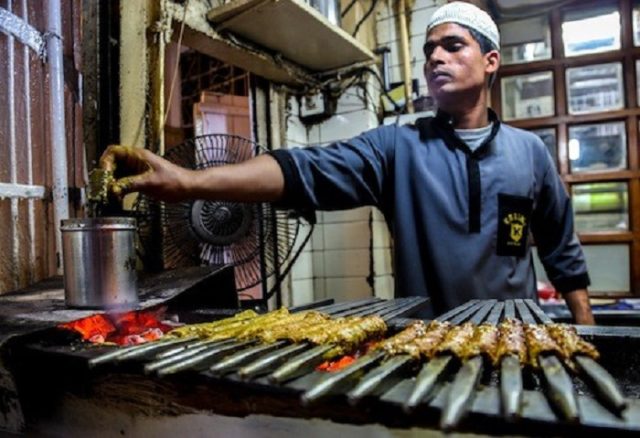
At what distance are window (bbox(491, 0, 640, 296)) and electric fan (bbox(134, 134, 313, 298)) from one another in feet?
8.36

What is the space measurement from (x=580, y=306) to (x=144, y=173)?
2.46 m

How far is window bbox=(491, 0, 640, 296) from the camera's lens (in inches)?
154

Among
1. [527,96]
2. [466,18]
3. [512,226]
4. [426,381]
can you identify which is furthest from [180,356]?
[527,96]

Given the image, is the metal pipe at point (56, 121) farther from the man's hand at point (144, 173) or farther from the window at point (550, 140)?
the window at point (550, 140)

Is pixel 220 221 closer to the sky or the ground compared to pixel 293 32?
closer to the ground

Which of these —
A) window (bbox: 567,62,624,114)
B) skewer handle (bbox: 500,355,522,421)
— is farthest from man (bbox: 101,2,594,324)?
window (bbox: 567,62,624,114)

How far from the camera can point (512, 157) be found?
104 inches

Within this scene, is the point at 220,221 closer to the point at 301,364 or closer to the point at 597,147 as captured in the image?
the point at 301,364

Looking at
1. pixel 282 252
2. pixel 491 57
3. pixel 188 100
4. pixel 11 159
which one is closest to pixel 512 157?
pixel 491 57

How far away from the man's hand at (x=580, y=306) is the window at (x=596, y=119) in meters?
1.50

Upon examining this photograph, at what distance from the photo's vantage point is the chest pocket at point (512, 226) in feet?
8.28

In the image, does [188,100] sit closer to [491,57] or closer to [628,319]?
[491,57]

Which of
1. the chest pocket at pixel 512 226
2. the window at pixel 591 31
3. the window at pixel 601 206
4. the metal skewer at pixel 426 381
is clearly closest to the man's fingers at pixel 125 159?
the metal skewer at pixel 426 381

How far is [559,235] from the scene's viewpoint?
9.29 ft
